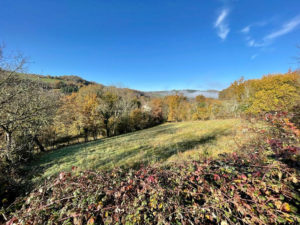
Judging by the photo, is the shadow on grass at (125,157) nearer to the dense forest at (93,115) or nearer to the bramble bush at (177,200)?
the dense forest at (93,115)

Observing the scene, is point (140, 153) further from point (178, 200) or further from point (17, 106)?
point (17, 106)

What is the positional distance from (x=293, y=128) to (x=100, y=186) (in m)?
4.15

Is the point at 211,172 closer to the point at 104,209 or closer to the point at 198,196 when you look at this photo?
the point at 198,196

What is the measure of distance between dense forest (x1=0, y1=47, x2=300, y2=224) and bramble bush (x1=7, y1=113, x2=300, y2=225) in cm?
3

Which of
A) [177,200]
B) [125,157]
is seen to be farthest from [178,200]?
[125,157]

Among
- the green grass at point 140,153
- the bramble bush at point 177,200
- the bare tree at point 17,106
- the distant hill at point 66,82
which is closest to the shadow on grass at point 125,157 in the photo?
the green grass at point 140,153

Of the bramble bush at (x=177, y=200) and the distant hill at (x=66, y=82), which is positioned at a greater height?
the distant hill at (x=66, y=82)

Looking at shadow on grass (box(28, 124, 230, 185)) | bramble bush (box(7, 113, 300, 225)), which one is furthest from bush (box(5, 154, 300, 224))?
shadow on grass (box(28, 124, 230, 185))

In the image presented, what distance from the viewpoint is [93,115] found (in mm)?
21797

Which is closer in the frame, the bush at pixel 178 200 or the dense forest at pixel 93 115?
the bush at pixel 178 200

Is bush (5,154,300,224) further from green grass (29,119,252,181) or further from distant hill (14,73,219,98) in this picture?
distant hill (14,73,219,98)

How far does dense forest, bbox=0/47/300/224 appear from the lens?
2008mm

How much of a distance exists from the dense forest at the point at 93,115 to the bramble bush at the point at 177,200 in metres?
0.03

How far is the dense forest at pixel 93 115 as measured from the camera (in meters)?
2.01
